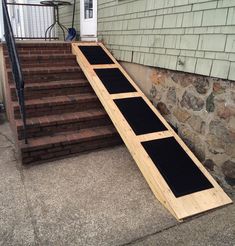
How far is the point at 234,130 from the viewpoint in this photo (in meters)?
2.40

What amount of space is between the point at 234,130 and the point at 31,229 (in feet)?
6.38

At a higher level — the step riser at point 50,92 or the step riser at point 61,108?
the step riser at point 50,92

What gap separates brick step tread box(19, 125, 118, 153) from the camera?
9.56 feet

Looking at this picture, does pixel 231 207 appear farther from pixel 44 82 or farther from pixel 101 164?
pixel 44 82

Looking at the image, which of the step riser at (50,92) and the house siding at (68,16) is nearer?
the step riser at (50,92)

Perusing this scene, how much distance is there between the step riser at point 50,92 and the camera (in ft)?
11.4

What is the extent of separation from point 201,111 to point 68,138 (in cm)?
157

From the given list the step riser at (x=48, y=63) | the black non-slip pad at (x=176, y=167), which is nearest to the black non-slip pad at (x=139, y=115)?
the black non-slip pad at (x=176, y=167)

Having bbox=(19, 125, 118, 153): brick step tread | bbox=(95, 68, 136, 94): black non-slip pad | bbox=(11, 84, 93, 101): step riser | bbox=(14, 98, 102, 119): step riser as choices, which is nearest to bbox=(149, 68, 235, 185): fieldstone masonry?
Result: bbox=(95, 68, 136, 94): black non-slip pad

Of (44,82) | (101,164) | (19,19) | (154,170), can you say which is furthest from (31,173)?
(19,19)

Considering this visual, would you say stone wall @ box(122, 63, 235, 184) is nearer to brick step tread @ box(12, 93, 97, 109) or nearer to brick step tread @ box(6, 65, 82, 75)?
brick step tread @ box(12, 93, 97, 109)

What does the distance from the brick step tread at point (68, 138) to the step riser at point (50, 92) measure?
2.30 feet

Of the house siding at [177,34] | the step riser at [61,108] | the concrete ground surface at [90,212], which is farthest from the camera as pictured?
the step riser at [61,108]

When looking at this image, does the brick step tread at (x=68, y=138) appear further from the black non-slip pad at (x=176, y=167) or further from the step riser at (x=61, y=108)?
the black non-slip pad at (x=176, y=167)
